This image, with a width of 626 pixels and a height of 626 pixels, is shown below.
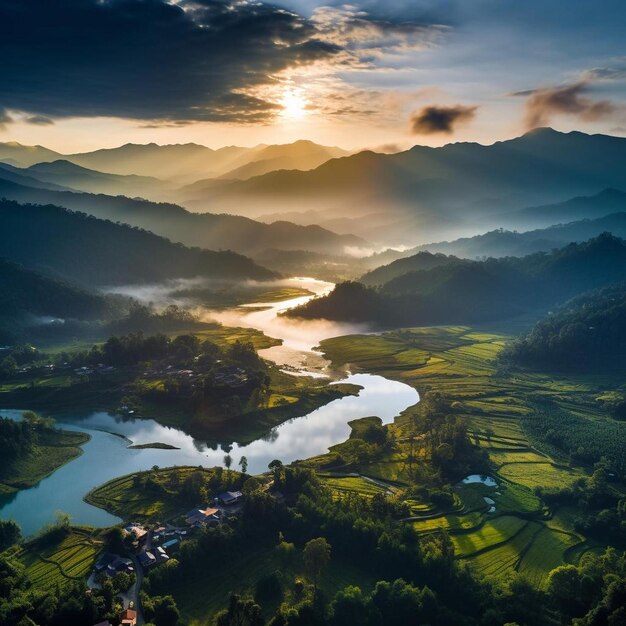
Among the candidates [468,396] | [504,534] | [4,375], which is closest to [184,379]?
[4,375]

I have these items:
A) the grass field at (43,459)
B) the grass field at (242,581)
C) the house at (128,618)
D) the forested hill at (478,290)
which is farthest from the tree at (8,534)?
the forested hill at (478,290)

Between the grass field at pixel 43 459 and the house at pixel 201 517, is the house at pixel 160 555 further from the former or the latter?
the grass field at pixel 43 459

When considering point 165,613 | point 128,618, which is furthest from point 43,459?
point 165,613

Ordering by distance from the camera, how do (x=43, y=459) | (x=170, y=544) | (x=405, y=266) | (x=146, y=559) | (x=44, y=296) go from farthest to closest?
(x=405, y=266) → (x=44, y=296) → (x=43, y=459) → (x=170, y=544) → (x=146, y=559)

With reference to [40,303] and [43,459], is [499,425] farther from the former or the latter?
[40,303]

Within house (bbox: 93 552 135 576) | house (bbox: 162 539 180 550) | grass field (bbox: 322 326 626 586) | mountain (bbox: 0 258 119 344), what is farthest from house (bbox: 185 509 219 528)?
mountain (bbox: 0 258 119 344)

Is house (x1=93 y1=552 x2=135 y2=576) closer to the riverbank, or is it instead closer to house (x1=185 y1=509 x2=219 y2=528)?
house (x1=185 y1=509 x2=219 y2=528)

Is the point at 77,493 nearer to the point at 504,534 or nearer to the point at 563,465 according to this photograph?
the point at 504,534
